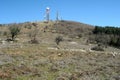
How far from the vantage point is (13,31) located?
6397 cm

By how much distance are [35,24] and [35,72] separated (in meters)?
88.7

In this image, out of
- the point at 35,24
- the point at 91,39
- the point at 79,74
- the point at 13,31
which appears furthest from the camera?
the point at 35,24

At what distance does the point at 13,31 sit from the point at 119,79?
47.9 metres

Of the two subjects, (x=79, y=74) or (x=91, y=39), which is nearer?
(x=79, y=74)

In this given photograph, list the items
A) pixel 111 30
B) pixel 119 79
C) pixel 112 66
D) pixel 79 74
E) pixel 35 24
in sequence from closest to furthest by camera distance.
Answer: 1. pixel 119 79
2. pixel 79 74
3. pixel 112 66
4. pixel 111 30
5. pixel 35 24

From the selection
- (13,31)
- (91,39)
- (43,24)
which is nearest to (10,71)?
(13,31)

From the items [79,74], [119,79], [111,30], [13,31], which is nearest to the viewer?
[119,79]

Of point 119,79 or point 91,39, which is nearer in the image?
point 119,79

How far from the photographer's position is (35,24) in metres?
108

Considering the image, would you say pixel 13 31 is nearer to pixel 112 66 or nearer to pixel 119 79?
pixel 112 66

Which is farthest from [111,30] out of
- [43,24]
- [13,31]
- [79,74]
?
[79,74]

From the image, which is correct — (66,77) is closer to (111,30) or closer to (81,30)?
(111,30)

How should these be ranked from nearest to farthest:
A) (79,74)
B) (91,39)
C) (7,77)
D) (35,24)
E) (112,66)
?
(7,77)
(79,74)
(112,66)
(91,39)
(35,24)

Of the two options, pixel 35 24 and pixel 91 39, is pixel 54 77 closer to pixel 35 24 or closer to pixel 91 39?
pixel 91 39
